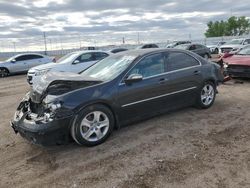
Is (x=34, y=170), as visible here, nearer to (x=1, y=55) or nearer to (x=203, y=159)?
(x=203, y=159)

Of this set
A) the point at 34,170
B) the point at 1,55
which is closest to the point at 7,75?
the point at 34,170

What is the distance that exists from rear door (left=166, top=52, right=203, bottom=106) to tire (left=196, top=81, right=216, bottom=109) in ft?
0.62

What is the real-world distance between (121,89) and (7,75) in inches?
647

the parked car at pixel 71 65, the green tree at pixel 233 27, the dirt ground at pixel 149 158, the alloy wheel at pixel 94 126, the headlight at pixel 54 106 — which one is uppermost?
the green tree at pixel 233 27

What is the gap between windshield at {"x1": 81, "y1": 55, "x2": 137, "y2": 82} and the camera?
18.0 ft

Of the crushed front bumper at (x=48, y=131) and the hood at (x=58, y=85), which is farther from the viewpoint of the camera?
the hood at (x=58, y=85)

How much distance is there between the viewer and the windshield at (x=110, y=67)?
18.0 feet

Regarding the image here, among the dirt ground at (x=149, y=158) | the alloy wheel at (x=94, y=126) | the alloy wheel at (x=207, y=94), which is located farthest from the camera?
the alloy wheel at (x=207, y=94)

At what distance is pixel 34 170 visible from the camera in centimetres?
422

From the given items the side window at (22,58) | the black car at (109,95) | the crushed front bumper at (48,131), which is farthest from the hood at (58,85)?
the side window at (22,58)

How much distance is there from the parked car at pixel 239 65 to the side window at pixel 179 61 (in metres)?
4.00

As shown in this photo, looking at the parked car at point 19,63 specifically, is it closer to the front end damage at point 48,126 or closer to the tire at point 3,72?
the tire at point 3,72

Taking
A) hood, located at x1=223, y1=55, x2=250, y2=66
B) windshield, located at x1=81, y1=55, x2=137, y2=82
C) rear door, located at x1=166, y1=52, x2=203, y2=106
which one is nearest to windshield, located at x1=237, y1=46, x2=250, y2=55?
hood, located at x1=223, y1=55, x2=250, y2=66

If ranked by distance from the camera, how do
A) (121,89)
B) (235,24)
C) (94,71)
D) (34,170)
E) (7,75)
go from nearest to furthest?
1. (34,170)
2. (121,89)
3. (94,71)
4. (7,75)
5. (235,24)
